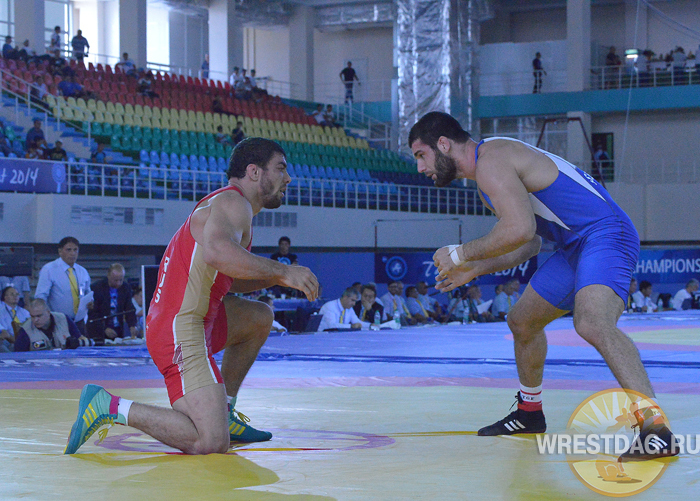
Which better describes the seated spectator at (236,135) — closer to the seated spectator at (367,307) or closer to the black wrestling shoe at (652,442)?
the seated spectator at (367,307)

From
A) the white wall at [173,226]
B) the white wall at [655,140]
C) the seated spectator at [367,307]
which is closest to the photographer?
the seated spectator at [367,307]

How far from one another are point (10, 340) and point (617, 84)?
19.1 metres

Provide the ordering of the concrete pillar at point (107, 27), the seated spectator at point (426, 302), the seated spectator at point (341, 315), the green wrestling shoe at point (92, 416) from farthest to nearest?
the concrete pillar at point (107, 27), the seated spectator at point (426, 302), the seated spectator at point (341, 315), the green wrestling shoe at point (92, 416)

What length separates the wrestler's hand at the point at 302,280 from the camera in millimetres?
3133

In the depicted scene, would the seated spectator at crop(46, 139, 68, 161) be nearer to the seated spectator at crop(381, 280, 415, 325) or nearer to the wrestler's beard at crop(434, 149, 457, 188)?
the seated spectator at crop(381, 280, 415, 325)

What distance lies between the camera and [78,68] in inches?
733

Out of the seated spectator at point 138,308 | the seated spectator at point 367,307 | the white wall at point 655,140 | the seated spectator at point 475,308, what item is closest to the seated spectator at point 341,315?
the seated spectator at point 367,307

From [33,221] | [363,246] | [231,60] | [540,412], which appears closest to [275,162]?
[540,412]

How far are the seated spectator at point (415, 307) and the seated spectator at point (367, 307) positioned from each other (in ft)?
3.21

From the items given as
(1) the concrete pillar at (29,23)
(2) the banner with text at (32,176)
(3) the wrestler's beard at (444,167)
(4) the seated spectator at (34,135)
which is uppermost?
(1) the concrete pillar at (29,23)

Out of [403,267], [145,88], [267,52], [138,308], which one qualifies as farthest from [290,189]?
[267,52]

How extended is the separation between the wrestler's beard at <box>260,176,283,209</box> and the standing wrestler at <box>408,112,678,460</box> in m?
0.58

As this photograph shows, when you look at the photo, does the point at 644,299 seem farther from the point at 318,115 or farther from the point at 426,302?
the point at 318,115

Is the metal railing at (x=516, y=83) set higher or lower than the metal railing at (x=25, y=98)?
higher
